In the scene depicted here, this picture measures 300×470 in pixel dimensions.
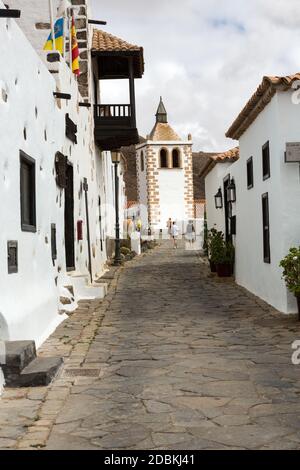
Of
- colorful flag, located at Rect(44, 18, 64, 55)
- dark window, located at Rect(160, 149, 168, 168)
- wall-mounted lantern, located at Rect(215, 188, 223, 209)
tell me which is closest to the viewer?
colorful flag, located at Rect(44, 18, 64, 55)

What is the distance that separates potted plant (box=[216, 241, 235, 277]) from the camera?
16.5m

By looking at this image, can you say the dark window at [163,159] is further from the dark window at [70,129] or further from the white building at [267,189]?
the dark window at [70,129]

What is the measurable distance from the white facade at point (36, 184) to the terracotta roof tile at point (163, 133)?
44.8 meters

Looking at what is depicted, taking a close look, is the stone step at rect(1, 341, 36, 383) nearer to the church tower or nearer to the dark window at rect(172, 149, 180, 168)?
the church tower

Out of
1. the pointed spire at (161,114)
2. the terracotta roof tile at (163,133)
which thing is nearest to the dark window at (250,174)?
the terracotta roof tile at (163,133)

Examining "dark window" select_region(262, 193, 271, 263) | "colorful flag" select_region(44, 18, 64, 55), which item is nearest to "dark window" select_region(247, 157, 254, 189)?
"dark window" select_region(262, 193, 271, 263)

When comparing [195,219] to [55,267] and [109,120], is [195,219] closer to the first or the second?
[109,120]

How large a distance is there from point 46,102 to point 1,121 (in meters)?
2.84

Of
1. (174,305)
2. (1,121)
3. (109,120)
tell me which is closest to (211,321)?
(174,305)

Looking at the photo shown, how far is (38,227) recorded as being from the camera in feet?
28.4

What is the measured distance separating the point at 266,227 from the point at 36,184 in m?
4.90

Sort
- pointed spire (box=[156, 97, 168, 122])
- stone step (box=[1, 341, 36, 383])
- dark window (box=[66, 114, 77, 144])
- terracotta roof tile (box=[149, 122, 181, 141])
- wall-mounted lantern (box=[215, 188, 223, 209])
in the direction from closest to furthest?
stone step (box=[1, 341, 36, 383]), dark window (box=[66, 114, 77, 144]), wall-mounted lantern (box=[215, 188, 223, 209]), terracotta roof tile (box=[149, 122, 181, 141]), pointed spire (box=[156, 97, 168, 122])

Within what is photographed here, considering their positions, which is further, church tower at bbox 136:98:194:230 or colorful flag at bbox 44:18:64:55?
church tower at bbox 136:98:194:230

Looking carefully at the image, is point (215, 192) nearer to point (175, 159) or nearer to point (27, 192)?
point (27, 192)
